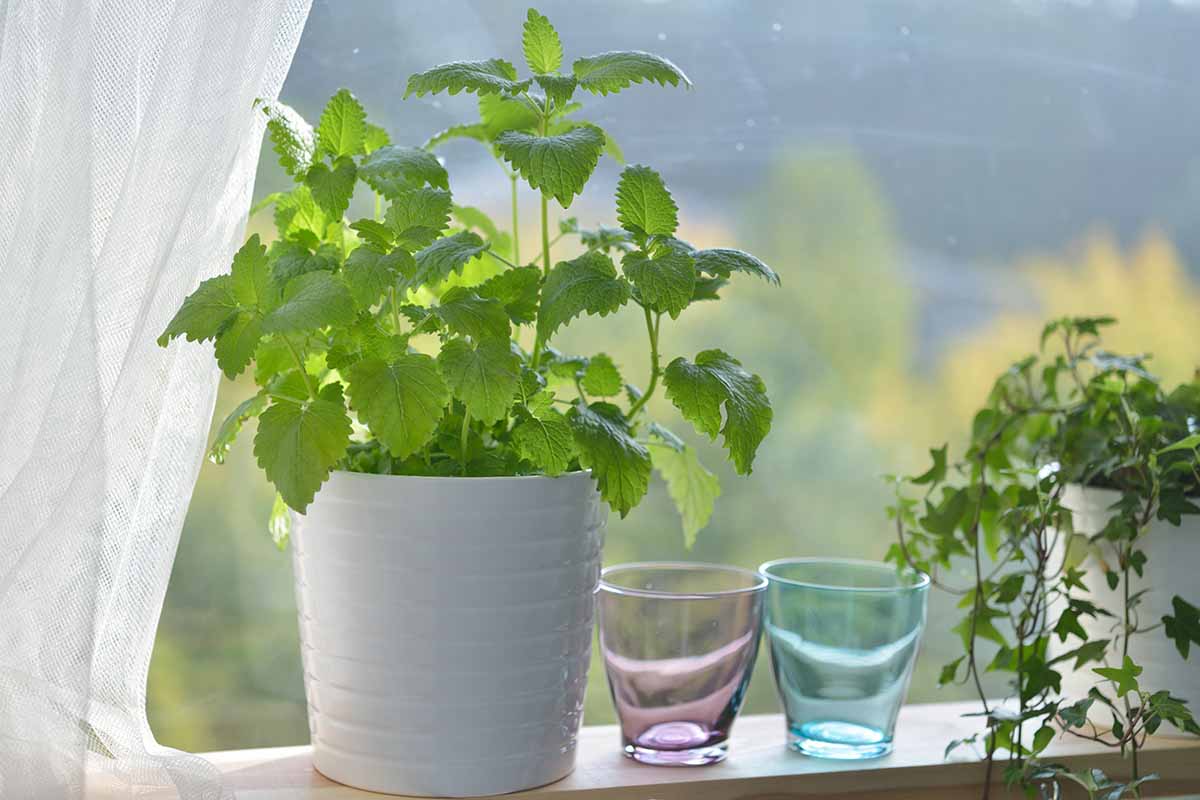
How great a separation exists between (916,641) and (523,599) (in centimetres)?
32

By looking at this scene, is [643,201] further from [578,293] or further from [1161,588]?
[1161,588]

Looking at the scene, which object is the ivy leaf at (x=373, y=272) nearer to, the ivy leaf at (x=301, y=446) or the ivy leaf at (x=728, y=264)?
the ivy leaf at (x=301, y=446)

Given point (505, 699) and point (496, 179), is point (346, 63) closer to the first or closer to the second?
point (496, 179)

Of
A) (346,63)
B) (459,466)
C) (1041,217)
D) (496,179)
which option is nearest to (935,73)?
(1041,217)

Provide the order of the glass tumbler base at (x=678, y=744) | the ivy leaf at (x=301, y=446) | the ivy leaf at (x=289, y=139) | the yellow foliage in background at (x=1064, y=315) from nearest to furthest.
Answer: the ivy leaf at (x=301, y=446) < the ivy leaf at (x=289, y=139) < the glass tumbler base at (x=678, y=744) < the yellow foliage in background at (x=1064, y=315)

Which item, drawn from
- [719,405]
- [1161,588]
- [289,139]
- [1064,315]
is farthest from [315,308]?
[1064,315]

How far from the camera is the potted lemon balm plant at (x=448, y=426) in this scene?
683 millimetres

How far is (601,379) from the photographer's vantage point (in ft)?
2.74

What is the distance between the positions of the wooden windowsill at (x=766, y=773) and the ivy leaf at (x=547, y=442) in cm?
23

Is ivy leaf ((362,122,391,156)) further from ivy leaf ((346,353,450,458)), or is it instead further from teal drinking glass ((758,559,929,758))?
teal drinking glass ((758,559,929,758))

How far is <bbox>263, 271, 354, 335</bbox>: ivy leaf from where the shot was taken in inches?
26.2

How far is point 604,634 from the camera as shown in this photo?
861mm

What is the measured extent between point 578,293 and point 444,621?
223 millimetres

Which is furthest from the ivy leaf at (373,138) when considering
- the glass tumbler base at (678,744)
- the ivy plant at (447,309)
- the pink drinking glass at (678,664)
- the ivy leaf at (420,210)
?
the glass tumbler base at (678,744)
